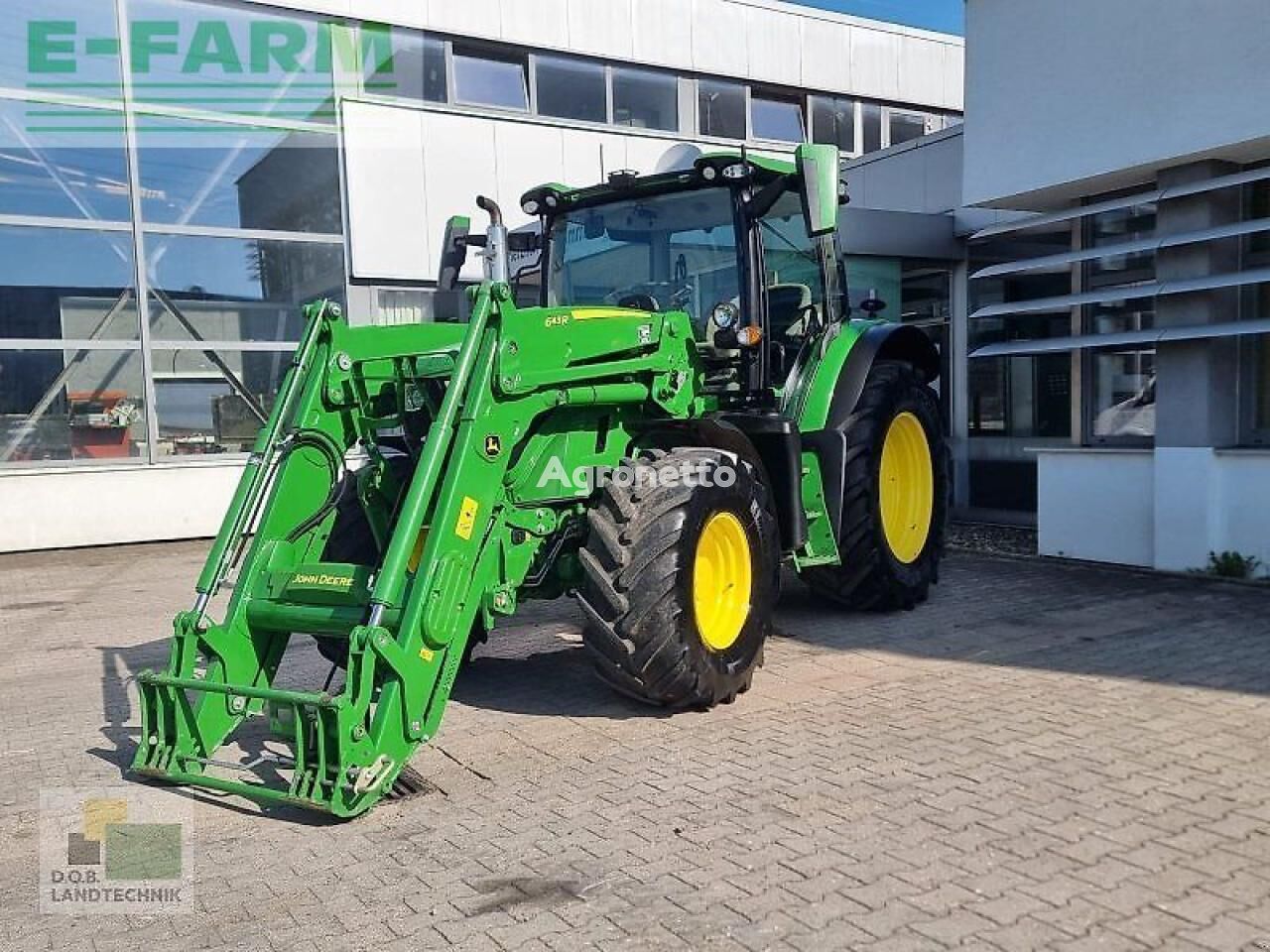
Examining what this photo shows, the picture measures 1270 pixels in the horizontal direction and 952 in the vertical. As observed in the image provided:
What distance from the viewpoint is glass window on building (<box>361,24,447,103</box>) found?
14195 mm

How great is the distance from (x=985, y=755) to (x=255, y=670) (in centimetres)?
323

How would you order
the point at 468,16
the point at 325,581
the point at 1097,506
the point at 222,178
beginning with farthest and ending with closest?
the point at 468,16 → the point at 222,178 → the point at 1097,506 → the point at 325,581

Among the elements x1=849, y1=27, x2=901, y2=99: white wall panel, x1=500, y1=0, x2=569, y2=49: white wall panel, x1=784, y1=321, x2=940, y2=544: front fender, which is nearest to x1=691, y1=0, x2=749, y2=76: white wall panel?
x1=500, y1=0, x2=569, y2=49: white wall panel

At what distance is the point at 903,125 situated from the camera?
1914 centimetres

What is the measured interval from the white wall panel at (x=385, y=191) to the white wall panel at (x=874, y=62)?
323 inches

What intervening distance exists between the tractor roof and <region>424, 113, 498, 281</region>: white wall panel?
796 cm

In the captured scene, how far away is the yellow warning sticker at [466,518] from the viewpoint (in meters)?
4.34

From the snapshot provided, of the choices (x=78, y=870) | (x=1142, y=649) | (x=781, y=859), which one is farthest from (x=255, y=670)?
(x=1142, y=649)

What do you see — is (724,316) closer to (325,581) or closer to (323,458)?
(323,458)

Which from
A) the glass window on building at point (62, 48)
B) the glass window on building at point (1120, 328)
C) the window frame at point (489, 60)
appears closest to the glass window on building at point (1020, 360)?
the glass window on building at point (1120, 328)

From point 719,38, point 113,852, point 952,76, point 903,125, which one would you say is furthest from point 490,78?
point 113,852

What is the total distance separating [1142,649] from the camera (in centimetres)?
612

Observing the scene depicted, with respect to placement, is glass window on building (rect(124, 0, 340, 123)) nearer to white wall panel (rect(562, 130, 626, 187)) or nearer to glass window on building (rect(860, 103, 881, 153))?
white wall panel (rect(562, 130, 626, 187))

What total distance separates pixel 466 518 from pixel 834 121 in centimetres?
1576
